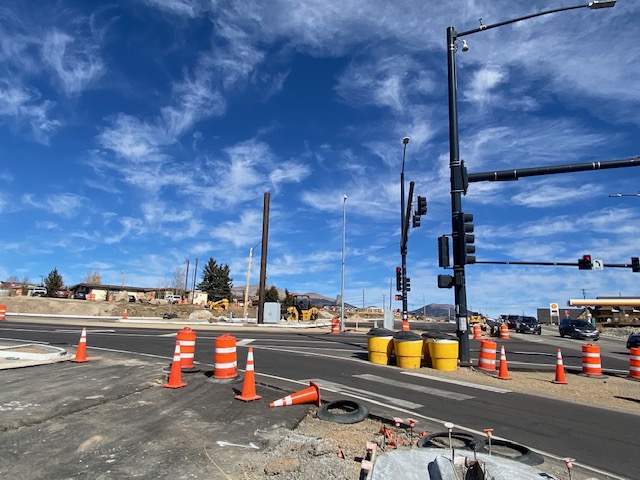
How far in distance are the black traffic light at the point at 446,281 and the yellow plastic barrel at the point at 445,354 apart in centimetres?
199

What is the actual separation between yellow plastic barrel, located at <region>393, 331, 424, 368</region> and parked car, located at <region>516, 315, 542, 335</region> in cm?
3540

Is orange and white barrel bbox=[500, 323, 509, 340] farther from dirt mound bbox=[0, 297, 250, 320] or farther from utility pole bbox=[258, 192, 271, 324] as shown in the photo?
dirt mound bbox=[0, 297, 250, 320]

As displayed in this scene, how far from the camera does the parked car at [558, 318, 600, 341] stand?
115 feet

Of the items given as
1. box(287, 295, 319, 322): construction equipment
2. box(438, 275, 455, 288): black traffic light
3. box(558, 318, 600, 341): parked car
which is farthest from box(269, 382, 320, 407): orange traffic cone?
box(287, 295, 319, 322): construction equipment

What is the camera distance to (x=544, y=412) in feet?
26.0

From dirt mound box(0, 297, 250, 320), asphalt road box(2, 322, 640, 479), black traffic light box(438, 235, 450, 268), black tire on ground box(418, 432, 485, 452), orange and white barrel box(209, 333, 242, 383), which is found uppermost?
black traffic light box(438, 235, 450, 268)

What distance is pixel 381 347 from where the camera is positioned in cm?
1429

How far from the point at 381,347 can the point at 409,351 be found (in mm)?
1170

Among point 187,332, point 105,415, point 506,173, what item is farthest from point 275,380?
point 506,173

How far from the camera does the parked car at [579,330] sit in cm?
3516

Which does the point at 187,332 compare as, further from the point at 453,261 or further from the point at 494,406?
the point at 453,261

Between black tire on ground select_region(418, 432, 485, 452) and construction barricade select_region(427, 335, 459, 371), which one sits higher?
construction barricade select_region(427, 335, 459, 371)

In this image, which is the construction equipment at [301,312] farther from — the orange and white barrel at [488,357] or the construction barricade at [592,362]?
the construction barricade at [592,362]

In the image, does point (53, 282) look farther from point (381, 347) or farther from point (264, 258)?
point (381, 347)
